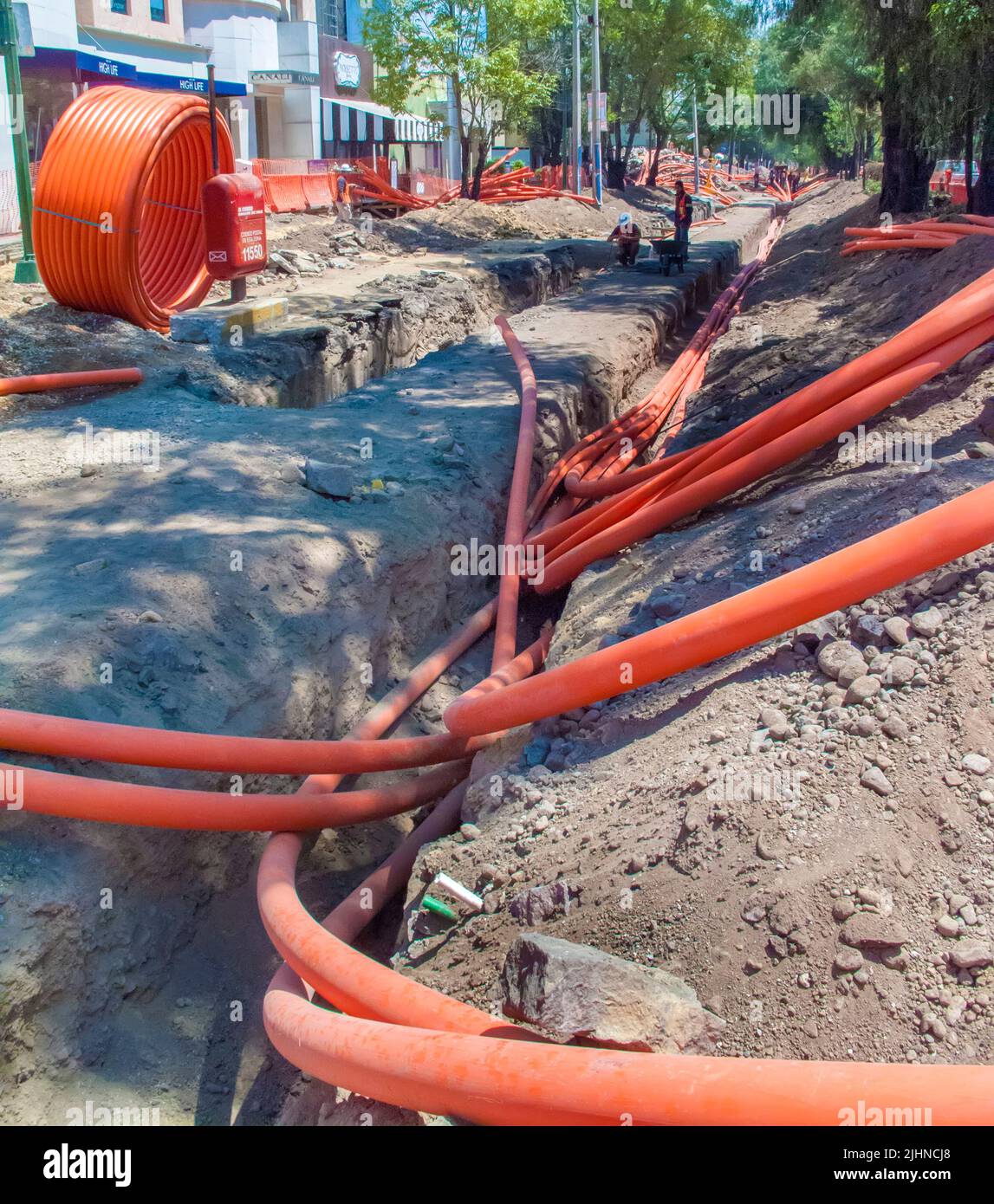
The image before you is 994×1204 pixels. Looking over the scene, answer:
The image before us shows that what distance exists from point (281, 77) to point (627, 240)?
1728 centimetres

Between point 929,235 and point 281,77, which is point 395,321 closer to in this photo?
Answer: point 929,235

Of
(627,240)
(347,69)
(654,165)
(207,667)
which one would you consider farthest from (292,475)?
(654,165)

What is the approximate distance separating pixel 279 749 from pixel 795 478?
3.42 metres

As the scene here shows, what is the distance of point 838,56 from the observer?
29438 millimetres

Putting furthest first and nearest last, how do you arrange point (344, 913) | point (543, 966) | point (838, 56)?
1. point (838, 56)
2. point (344, 913)
3. point (543, 966)

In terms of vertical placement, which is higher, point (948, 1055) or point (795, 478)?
point (795, 478)

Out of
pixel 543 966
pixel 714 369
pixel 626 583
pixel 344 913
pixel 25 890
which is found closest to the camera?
pixel 543 966

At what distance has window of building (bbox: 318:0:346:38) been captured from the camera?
34500mm

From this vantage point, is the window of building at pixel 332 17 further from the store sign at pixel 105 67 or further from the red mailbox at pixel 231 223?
the red mailbox at pixel 231 223

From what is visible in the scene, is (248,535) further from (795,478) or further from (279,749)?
(795,478)

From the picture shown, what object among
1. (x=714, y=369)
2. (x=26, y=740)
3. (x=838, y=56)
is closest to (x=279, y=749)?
(x=26, y=740)

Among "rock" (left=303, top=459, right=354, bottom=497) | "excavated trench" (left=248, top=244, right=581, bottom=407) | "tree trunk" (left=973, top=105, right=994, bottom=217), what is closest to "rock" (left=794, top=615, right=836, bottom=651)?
"rock" (left=303, top=459, right=354, bottom=497)

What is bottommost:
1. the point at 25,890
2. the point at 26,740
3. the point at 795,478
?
the point at 25,890

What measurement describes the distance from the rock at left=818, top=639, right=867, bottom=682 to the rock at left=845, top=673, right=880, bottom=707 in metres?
0.07
